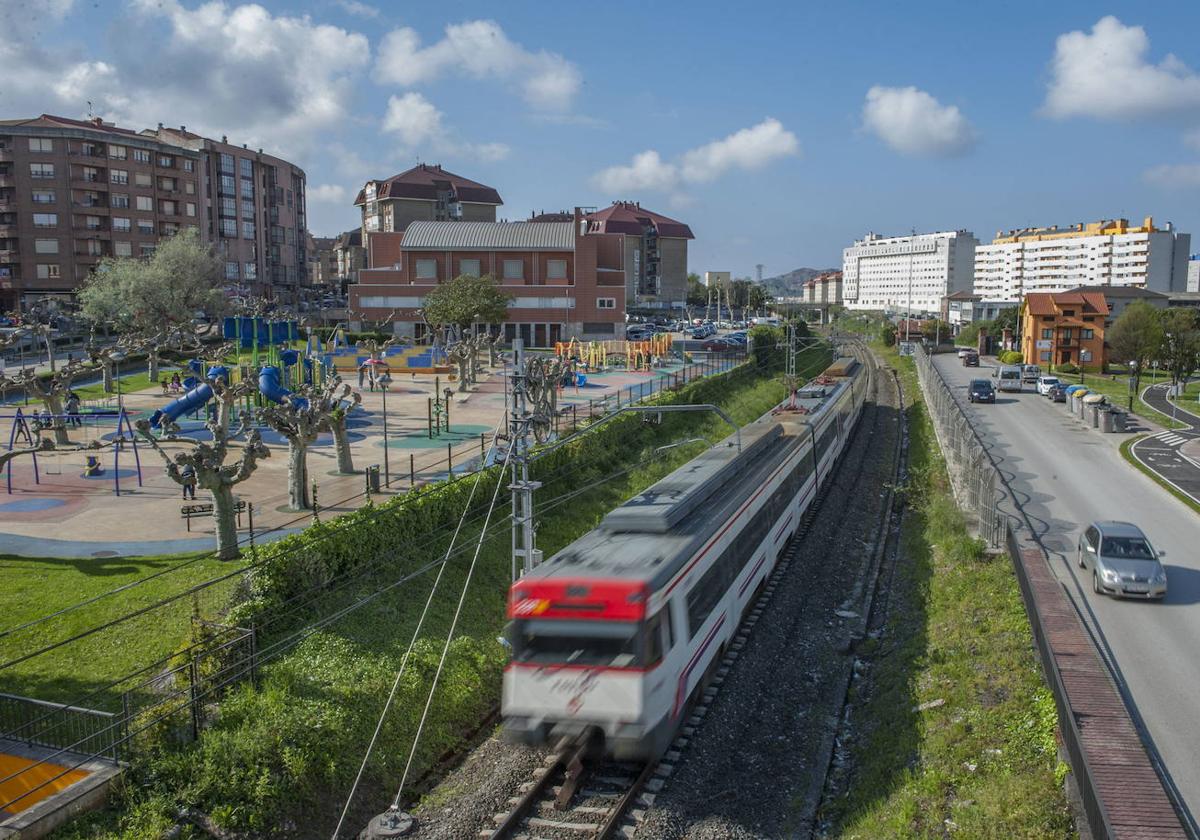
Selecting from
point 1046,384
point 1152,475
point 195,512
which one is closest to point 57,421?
point 195,512

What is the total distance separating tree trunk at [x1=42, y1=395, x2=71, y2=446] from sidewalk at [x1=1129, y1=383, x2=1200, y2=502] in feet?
121

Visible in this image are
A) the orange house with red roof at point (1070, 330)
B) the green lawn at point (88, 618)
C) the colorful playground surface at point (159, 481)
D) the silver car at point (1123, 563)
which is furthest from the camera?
the orange house with red roof at point (1070, 330)

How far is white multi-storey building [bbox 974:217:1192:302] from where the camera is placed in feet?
478

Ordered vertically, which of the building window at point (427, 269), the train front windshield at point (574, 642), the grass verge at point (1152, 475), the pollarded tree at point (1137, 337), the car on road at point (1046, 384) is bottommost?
the grass verge at point (1152, 475)

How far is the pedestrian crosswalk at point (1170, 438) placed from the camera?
38.3 metres

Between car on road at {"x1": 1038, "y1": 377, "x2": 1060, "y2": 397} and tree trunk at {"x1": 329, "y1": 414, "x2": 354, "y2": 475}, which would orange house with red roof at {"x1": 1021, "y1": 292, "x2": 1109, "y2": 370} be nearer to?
car on road at {"x1": 1038, "y1": 377, "x2": 1060, "y2": 397}

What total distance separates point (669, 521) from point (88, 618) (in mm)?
10753

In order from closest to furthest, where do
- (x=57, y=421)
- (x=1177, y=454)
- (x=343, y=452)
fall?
(x=343, y=452) < (x=57, y=421) < (x=1177, y=454)

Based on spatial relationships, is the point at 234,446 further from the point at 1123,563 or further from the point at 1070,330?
the point at 1070,330

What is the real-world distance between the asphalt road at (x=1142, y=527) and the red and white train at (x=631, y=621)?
6.42 metres

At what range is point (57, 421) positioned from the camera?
33.0 m

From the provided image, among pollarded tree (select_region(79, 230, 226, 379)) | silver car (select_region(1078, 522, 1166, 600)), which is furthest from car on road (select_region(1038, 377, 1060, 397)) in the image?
pollarded tree (select_region(79, 230, 226, 379))

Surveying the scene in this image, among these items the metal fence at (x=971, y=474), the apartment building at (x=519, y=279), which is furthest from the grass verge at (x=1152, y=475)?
the apartment building at (x=519, y=279)

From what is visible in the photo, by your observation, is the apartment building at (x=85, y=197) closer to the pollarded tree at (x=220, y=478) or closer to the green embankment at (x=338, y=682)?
the pollarded tree at (x=220, y=478)
